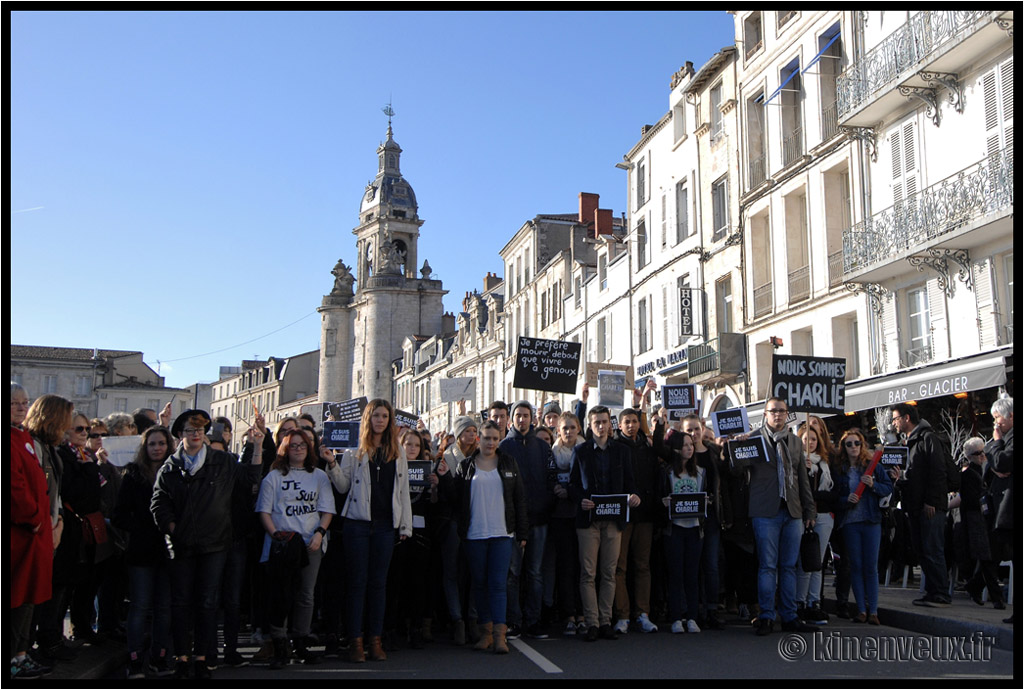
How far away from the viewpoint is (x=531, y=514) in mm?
9172

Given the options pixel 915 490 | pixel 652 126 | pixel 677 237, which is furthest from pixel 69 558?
pixel 652 126

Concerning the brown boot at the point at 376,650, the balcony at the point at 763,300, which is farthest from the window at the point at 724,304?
the brown boot at the point at 376,650

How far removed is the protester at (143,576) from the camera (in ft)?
23.4

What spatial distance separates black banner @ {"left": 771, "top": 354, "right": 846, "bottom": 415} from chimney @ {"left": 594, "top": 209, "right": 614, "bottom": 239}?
96.2 ft

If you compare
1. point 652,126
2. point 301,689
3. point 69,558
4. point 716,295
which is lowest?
point 301,689

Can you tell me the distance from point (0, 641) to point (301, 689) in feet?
6.02

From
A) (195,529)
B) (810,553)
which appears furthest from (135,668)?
(810,553)

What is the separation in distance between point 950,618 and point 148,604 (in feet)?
22.4

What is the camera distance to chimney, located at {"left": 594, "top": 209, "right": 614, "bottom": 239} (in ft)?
133

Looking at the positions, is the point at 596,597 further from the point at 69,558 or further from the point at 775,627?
the point at 69,558

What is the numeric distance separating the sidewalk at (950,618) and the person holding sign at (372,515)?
4878 mm

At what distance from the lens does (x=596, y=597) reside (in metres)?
9.02

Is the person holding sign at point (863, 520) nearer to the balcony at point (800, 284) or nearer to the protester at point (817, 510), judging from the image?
the protester at point (817, 510)

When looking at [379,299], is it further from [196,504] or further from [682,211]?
[196,504]
